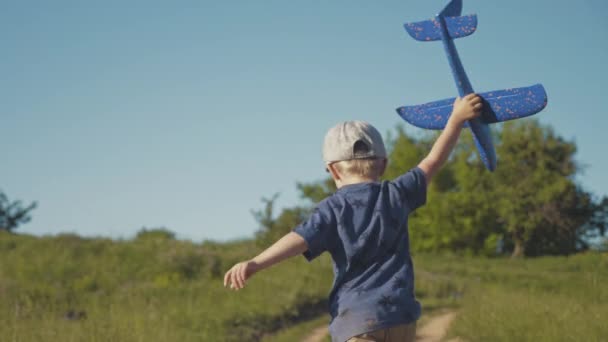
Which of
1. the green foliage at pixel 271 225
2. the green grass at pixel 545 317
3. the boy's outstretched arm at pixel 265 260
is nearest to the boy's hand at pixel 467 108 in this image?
the boy's outstretched arm at pixel 265 260

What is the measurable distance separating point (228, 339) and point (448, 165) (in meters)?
28.2

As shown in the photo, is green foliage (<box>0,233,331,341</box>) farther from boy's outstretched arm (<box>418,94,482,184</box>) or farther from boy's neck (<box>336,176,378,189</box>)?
boy's outstretched arm (<box>418,94,482,184</box>)

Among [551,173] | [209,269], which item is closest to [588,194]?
[551,173]

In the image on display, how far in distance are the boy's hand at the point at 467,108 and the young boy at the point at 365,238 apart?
5.3 inches

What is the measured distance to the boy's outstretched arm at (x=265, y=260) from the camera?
2947 mm

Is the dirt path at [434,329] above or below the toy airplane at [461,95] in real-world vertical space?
below

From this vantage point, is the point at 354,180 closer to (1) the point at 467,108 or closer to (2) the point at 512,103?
(1) the point at 467,108

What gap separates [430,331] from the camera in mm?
8945

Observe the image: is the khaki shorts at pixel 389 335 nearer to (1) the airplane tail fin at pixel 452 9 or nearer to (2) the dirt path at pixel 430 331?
(1) the airplane tail fin at pixel 452 9

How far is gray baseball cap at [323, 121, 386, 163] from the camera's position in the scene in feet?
10.6

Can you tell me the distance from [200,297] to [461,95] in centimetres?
910

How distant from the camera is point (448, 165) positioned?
35.6 meters

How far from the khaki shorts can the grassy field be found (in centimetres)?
370

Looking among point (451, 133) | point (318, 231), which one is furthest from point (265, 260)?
point (451, 133)
